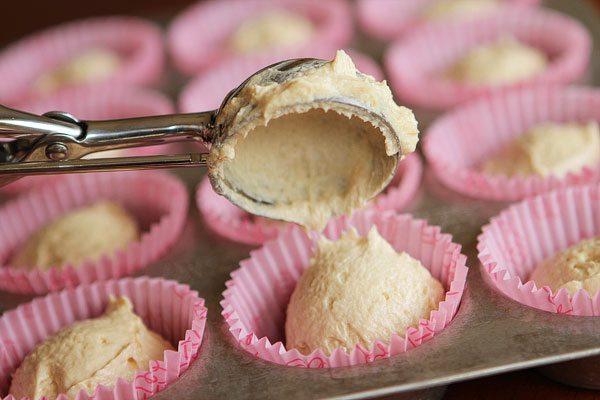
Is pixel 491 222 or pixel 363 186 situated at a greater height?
pixel 363 186

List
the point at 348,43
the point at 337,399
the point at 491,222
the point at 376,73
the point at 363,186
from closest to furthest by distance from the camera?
1. the point at 337,399
2. the point at 363,186
3. the point at 491,222
4. the point at 376,73
5. the point at 348,43

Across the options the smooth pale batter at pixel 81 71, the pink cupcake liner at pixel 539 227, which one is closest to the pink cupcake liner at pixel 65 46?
the smooth pale batter at pixel 81 71

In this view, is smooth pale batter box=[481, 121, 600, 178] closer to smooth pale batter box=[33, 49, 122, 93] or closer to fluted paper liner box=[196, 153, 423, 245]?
fluted paper liner box=[196, 153, 423, 245]

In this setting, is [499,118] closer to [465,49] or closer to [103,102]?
[465,49]

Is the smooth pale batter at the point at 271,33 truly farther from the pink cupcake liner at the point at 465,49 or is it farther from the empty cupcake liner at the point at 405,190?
the empty cupcake liner at the point at 405,190

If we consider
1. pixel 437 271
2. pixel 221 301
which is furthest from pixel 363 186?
pixel 221 301

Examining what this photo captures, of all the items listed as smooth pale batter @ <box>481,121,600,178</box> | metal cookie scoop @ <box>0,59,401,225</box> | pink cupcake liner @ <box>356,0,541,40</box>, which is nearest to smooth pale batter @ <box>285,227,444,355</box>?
metal cookie scoop @ <box>0,59,401,225</box>

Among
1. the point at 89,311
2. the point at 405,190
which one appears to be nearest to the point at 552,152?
the point at 405,190

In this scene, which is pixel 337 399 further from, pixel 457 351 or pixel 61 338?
pixel 61 338
